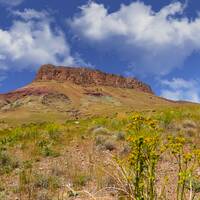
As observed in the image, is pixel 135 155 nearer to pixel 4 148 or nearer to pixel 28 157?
pixel 28 157

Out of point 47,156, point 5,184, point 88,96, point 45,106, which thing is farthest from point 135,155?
point 88,96

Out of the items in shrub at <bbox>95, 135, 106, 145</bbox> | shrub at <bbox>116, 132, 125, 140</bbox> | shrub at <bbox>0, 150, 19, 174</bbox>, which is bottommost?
shrub at <bbox>0, 150, 19, 174</bbox>

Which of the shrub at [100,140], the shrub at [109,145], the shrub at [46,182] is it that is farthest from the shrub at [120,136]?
the shrub at [46,182]

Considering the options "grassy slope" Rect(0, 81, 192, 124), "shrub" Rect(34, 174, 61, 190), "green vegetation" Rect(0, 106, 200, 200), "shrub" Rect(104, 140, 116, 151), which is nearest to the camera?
"green vegetation" Rect(0, 106, 200, 200)

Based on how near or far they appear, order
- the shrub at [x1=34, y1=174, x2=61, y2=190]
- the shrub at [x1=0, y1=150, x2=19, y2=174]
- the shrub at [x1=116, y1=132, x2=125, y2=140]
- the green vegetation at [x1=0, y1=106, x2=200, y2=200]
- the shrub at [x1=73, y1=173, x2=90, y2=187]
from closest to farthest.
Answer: the green vegetation at [x1=0, y1=106, x2=200, y2=200]
the shrub at [x1=34, y1=174, x2=61, y2=190]
the shrub at [x1=73, y1=173, x2=90, y2=187]
the shrub at [x1=0, y1=150, x2=19, y2=174]
the shrub at [x1=116, y1=132, x2=125, y2=140]

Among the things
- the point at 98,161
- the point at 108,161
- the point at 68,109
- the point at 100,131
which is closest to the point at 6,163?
the point at 98,161

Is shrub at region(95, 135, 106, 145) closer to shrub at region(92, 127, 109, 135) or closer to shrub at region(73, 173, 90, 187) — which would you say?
shrub at region(92, 127, 109, 135)

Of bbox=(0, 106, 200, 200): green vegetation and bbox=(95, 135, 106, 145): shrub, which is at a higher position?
bbox=(95, 135, 106, 145): shrub

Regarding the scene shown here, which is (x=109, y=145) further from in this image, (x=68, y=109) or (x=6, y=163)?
(x=68, y=109)

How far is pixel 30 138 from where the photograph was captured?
15.0 metres

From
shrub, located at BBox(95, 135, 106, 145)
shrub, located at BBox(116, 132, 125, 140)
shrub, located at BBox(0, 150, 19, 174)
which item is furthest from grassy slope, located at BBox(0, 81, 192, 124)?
shrub, located at BBox(0, 150, 19, 174)

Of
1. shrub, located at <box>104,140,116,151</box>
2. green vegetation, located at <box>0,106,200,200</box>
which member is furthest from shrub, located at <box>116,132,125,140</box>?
shrub, located at <box>104,140,116,151</box>

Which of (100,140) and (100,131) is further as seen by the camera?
(100,131)

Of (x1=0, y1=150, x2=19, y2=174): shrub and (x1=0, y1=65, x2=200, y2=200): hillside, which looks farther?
(x1=0, y1=150, x2=19, y2=174): shrub
